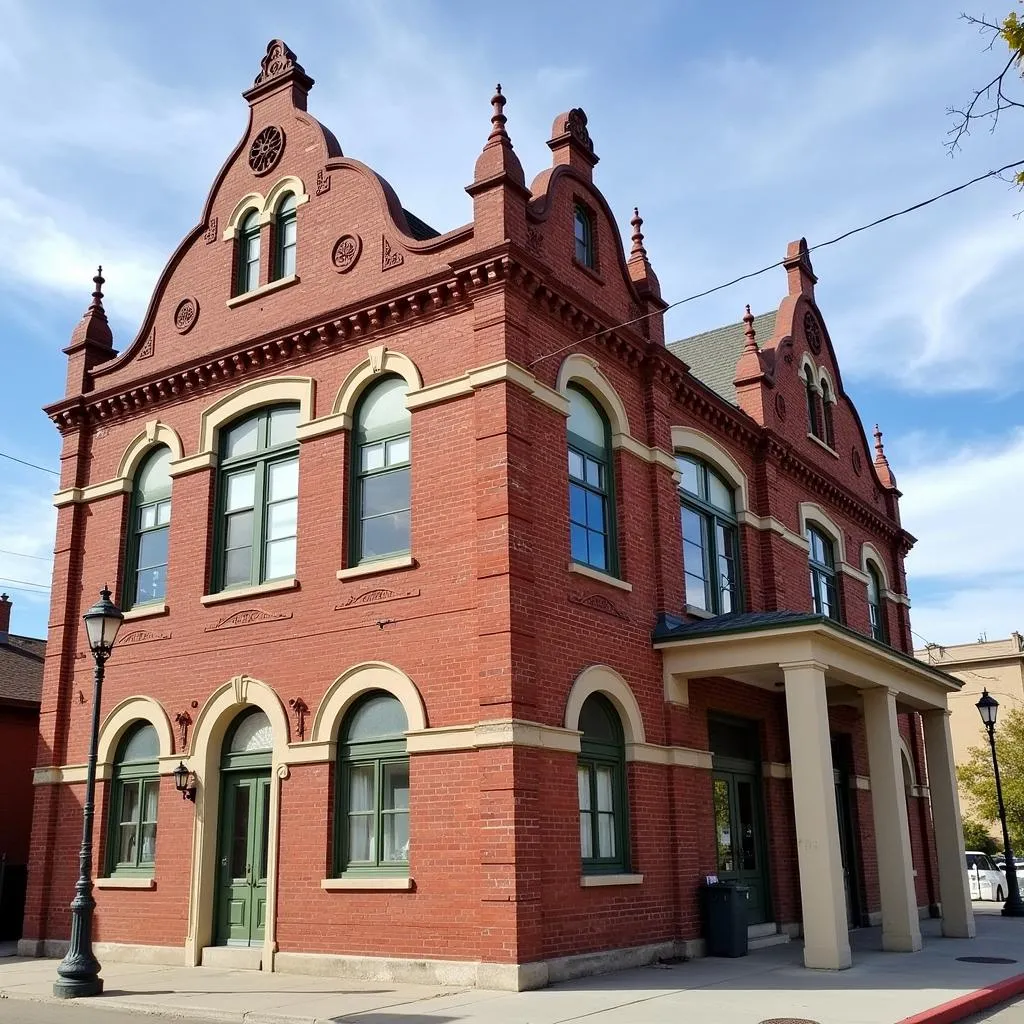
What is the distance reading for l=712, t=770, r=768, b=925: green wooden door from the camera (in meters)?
16.7

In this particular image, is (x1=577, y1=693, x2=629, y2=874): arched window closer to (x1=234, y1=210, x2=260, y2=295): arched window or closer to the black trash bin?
the black trash bin

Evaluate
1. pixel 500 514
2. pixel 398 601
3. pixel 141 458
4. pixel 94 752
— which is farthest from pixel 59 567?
pixel 500 514

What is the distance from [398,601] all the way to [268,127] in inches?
330

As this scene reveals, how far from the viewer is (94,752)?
13180 millimetres

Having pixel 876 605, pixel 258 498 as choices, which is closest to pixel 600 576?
pixel 258 498

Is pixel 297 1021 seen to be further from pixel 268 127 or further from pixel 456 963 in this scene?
pixel 268 127

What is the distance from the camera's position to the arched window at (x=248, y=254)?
1717 cm

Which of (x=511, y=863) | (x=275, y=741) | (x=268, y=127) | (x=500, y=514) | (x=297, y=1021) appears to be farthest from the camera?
(x=268, y=127)

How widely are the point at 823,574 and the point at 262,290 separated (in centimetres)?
1212

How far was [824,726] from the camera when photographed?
14.2 m

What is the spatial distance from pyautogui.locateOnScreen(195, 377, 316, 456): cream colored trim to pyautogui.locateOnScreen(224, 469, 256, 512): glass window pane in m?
0.52

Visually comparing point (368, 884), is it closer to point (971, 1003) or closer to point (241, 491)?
point (241, 491)

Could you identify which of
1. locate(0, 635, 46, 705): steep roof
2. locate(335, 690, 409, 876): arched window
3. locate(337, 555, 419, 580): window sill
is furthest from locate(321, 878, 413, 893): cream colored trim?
locate(0, 635, 46, 705): steep roof

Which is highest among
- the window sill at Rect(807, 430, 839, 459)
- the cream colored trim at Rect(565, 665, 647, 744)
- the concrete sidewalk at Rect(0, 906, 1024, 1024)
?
the window sill at Rect(807, 430, 839, 459)
